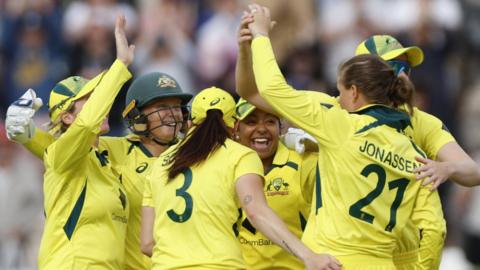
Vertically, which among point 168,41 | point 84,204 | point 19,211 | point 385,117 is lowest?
point 19,211

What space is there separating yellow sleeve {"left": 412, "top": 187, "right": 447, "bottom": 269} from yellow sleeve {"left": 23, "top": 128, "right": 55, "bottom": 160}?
246 centimetres

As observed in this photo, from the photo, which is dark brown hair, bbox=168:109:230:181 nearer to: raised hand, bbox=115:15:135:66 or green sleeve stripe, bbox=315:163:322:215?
green sleeve stripe, bbox=315:163:322:215

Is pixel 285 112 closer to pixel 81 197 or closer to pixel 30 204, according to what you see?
pixel 81 197

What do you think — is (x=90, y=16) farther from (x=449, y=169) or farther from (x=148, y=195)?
(x=449, y=169)

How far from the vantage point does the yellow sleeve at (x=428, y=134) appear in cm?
911

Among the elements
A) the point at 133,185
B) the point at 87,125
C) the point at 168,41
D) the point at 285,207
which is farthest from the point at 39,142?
the point at 168,41

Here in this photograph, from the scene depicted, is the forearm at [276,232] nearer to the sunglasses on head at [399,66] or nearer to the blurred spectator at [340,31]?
the sunglasses on head at [399,66]

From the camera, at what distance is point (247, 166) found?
8266 mm

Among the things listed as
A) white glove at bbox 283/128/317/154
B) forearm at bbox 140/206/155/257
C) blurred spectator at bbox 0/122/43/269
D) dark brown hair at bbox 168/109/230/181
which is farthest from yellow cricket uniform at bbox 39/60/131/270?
blurred spectator at bbox 0/122/43/269

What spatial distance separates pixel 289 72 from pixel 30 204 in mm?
3314

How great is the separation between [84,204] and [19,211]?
20.7 feet

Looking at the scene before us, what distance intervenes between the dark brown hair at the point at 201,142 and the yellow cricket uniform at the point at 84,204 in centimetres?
65

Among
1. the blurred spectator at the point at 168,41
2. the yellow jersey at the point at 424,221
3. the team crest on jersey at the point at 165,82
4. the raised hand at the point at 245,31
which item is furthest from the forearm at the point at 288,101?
the blurred spectator at the point at 168,41

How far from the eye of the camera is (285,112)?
27.1 feet
